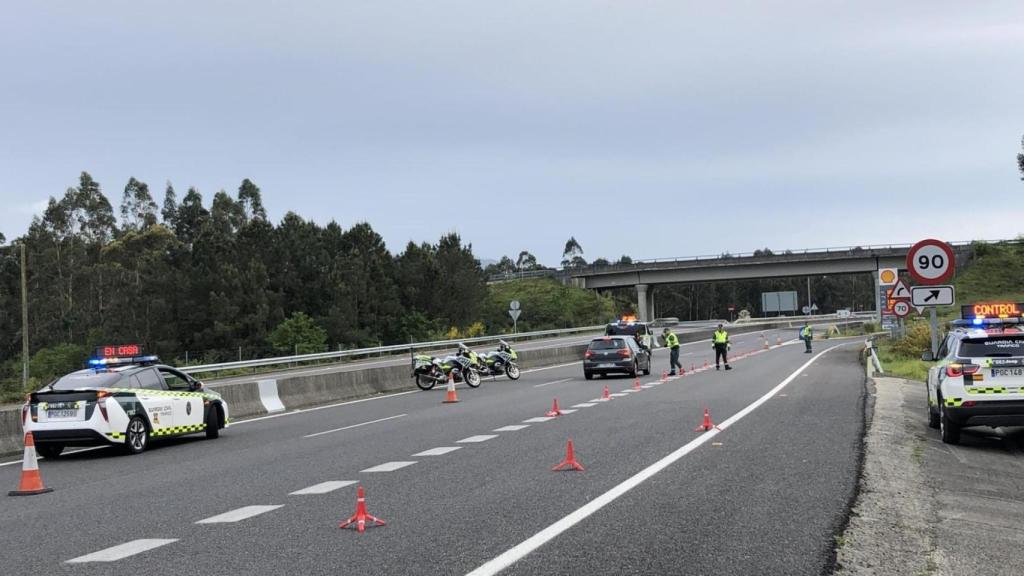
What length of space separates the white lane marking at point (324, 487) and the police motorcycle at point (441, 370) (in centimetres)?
1779

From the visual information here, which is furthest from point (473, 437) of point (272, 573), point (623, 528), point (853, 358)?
point (853, 358)

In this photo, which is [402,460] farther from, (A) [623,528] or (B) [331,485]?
(A) [623,528]

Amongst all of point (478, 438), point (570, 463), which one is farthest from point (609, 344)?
point (570, 463)

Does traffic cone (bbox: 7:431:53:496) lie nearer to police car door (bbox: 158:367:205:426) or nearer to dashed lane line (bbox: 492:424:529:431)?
police car door (bbox: 158:367:205:426)

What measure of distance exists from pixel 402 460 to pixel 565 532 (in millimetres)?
5266

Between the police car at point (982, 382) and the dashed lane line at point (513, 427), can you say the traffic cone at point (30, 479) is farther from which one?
the police car at point (982, 382)

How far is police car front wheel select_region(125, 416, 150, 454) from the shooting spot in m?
15.1

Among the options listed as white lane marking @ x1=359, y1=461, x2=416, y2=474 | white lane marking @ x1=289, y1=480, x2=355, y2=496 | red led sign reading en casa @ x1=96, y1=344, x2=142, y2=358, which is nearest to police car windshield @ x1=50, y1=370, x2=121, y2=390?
red led sign reading en casa @ x1=96, y1=344, x2=142, y2=358

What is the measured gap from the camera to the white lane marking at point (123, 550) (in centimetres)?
740

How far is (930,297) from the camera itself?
54.4 feet

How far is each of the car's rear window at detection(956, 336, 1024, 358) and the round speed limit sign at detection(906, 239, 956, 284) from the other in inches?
119

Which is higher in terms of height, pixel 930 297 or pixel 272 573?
pixel 930 297

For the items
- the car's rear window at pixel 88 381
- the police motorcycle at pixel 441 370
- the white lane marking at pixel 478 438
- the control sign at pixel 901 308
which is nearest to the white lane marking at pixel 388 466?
the white lane marking at pixel 478 438

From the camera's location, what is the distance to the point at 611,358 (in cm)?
3172
